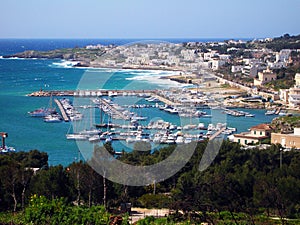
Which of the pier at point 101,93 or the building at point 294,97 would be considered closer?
the building at point 294,97

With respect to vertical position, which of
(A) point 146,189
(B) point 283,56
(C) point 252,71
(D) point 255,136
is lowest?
(D) point 255,136

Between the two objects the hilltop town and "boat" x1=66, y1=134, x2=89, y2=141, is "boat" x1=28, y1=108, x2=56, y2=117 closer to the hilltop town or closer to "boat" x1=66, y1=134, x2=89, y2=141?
the hilltop town

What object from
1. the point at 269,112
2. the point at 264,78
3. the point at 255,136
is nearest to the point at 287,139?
the point at 255,136

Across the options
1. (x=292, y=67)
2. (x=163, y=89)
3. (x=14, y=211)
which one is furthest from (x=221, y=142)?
(x=292, y=67)

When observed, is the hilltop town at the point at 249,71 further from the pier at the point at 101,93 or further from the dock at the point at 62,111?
the dock at the point at 62,111

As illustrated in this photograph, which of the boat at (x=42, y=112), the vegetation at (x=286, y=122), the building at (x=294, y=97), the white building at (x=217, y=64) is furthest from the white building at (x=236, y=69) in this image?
the boat at (x=42, y=112)

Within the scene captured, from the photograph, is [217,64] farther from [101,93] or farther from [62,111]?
[62,111]

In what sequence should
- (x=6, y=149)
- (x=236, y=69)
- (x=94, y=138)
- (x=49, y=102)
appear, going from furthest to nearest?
(x=236, y=69), (x=49, y=102), (x=94, y=138), (x=6, y=149)

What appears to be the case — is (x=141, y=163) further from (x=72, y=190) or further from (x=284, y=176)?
(x=284, y=176)

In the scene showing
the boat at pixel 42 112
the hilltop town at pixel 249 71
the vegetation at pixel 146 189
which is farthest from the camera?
the hilltop town at pixel 249 71

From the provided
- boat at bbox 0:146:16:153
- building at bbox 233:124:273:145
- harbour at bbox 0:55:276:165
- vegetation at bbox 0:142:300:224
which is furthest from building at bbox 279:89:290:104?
vegetation at bbox 0:142:300:224

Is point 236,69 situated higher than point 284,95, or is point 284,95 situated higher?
point 236,69
